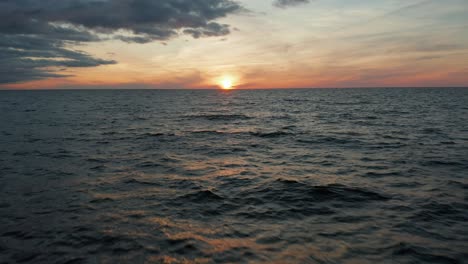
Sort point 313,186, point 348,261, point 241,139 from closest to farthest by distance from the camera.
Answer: point 348,261 → point 313,186 → point 241,139

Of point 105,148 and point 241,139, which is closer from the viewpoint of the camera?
point 105,148

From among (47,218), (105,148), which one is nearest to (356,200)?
(47,218)

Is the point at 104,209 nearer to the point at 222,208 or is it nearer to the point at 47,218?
the point at 47,218

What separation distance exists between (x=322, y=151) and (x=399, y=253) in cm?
1325

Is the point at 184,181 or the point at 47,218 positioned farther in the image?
the point at 184,181

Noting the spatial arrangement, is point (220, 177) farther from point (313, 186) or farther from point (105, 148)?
point (105, 148)

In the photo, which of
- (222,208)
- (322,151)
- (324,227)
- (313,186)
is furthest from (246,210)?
(322,151)

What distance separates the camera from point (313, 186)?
43.8ft

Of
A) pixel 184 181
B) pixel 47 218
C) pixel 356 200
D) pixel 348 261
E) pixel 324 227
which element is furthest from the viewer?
pixel 184 181

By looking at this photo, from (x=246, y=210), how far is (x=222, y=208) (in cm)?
92

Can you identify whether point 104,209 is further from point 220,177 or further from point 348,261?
point 348,261

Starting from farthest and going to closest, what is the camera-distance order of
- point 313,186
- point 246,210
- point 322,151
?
point 322,151 → point 313,186 → point 246,210

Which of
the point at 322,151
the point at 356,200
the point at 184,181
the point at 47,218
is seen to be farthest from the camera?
the point at 322,151

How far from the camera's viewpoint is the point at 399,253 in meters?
7.86
